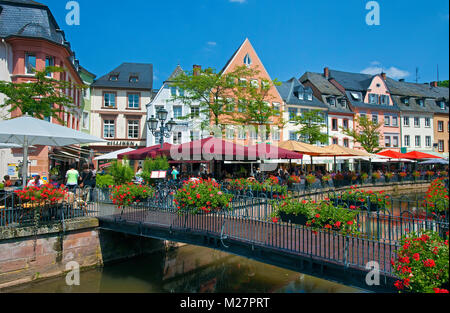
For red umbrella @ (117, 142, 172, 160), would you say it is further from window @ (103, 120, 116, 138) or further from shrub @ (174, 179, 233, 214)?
window @ (103, 120, 116, 138)

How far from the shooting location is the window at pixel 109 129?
33.9 metres

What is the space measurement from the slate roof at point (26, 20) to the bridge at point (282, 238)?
1717 centimetres

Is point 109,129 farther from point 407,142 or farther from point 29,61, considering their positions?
point 407,142

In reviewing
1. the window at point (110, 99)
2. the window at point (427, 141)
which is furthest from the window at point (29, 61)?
the window at point (427, 141)

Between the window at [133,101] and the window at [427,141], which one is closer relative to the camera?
the window at [133,101]

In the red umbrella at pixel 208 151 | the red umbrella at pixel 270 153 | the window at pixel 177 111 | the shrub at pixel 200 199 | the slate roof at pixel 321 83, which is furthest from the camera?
the slate roof at pixel 321 83

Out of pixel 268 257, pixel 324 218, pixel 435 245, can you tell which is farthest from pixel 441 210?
pixel 268 257

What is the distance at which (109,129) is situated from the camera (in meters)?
34.0

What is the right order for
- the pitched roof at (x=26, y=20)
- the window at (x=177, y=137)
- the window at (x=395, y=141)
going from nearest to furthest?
the pitched roof at (x=26, y=20) < the window at (x=177, y=137) < the window at (x=395, y=141)

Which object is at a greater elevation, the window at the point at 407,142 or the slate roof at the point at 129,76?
the slate roof at the point at 129,76

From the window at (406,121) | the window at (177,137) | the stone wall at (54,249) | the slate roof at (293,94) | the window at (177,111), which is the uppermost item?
the slate roof at (293,94)

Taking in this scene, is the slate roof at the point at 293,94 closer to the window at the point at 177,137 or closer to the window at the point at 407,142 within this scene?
the window at the point at 177,137

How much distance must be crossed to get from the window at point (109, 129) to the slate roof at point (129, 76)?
4027mm
